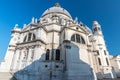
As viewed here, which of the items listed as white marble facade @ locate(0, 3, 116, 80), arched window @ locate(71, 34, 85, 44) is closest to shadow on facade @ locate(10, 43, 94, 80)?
white marble facade @ locate(0, 3, 116, 80)

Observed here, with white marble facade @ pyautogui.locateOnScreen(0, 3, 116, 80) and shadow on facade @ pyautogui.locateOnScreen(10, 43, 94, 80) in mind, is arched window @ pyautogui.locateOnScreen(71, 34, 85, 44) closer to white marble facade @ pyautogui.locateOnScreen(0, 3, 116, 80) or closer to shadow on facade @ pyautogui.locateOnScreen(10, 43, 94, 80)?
white marble facade @ pyautogui.locateOnScreen(0, 3, 116, 80)

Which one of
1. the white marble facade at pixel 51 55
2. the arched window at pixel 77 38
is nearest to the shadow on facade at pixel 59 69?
the white marble facade at pixel 51 55

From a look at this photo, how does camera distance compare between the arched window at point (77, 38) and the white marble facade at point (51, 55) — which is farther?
the arched window at point (77, 38)

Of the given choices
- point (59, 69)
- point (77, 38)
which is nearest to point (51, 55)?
point (59, 69)

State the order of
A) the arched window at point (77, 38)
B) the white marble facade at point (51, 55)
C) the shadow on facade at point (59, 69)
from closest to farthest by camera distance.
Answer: the shadow on facade at point (59, 69) < the white marble facade at point (51, 55) < the arched window at point (77, 38)

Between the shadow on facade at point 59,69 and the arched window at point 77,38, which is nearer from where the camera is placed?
the shadow on facade at point 59,69

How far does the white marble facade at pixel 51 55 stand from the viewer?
880 inches

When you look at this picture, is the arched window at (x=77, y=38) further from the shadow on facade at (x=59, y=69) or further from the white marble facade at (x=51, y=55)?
the shadow on facade at (x=59, y=69)

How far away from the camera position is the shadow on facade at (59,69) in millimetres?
21812

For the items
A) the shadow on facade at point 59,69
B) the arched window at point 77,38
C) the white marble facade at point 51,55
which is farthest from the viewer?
the arched window at point 77,38

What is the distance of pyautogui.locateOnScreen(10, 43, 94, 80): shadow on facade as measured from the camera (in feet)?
71.6

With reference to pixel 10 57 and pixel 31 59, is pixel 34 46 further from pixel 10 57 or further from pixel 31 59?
pixel 10 57

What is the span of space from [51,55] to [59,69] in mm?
4168

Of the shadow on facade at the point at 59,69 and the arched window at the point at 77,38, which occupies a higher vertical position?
the arched window at the point at 77,38
